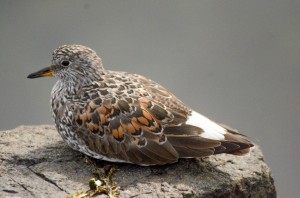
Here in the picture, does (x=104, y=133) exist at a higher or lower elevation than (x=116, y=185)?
higher

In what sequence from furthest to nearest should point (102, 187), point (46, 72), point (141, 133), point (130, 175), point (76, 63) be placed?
point (46, 72), point (76, 63), point (130, 175), point (141, 133), point (102, 187)

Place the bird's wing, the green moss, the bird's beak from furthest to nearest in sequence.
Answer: the bird's beak, the bird's wing, the green moss

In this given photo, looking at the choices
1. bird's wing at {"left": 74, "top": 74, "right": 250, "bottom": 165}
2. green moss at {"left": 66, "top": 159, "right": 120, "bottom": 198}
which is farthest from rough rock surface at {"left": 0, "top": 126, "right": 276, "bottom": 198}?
bird's wing at {"left": 74, "top": 74, "right": 250, "bottom": 165}

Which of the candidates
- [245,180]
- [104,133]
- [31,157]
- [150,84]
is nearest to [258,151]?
[245,180]

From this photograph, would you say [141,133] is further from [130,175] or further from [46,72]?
[46,72]

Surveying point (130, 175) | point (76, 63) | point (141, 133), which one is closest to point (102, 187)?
point (130, 175)

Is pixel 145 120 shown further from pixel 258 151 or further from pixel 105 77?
pixel 258 151

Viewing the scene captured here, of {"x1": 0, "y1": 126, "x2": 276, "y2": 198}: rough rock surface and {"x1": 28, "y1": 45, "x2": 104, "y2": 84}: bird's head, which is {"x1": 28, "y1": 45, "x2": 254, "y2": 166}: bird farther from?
{"x1": 0, "y1": 126, "x2": 276, "y2": 198}: rough rock surface

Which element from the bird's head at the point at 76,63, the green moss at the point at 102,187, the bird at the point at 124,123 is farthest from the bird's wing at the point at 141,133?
the bird's head at the point at 76,63
